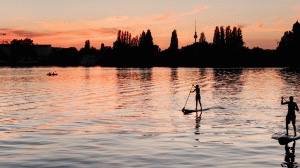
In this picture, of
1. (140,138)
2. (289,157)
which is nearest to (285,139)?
(289,157)

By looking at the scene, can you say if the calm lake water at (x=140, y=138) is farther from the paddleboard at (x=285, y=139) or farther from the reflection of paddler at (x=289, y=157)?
the paddleboard at (x=285, y=139)

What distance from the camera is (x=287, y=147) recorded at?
1773 centimetres

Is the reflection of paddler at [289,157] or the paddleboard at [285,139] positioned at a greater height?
the paddleboard at [285,139]

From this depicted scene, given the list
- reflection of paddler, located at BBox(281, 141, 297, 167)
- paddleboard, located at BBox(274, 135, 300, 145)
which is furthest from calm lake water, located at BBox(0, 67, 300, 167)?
paddleboard, located at BBox(274, 135, 300, 145)

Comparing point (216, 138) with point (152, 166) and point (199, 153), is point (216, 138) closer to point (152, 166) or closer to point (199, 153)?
point (199, 153)

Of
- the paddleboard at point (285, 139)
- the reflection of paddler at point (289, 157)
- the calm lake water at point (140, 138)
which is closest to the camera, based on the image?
the reflection of paddler at point (289, 157)

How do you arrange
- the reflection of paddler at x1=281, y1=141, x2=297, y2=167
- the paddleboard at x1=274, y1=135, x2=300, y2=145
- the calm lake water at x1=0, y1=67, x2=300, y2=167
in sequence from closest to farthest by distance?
the reflection of paddler at x1=281, y1=141, x2=297, y2=167, the calm lake water at x1=0, y1=67, x2=300, y2=167, the paddleboard at x1=274, y1=135, x2=300, y2=145

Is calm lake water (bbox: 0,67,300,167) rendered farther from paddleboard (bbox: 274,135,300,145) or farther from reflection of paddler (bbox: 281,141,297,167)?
paddleboard (bbox: 274,135,300,145)

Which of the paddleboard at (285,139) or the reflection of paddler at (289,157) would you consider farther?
the paddleboard at (285,139)

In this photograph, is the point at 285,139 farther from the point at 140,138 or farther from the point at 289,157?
the point at 140,138

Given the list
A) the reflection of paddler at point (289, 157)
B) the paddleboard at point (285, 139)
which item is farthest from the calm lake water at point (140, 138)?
the paddleboard at point (285, 139)

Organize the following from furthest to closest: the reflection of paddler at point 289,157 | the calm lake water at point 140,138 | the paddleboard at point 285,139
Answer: the paddleboard at point 285,139, the calm lake water at point 140,138, the reflection of paddler at point 289,157

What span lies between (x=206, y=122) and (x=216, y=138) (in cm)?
600

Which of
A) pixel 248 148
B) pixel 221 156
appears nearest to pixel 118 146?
pixel 221 156
